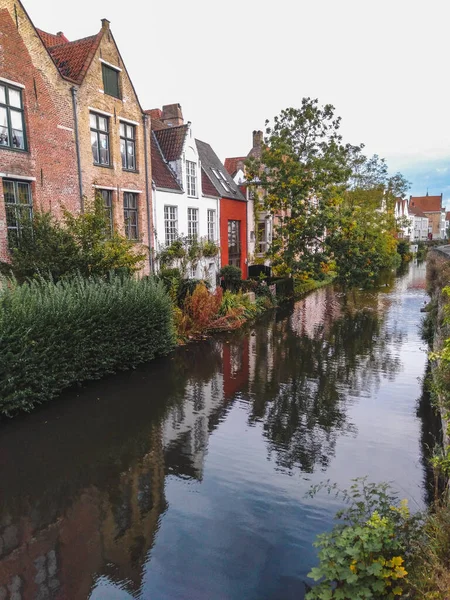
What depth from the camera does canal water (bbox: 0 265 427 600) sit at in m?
4.80

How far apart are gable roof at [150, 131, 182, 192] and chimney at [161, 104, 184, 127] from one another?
283 centimetres

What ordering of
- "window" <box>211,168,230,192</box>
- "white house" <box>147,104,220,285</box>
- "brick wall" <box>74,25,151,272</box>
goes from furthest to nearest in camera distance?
"window" <box>211,168,230,192</box>, "white house" <box>147,104,220,285</box>, "brick wall" <box>74,25,151,272</box>

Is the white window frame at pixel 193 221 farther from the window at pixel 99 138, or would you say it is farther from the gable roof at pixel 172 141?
the window at pixel 99 138

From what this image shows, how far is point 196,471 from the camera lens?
700cm

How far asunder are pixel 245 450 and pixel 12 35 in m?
14.4

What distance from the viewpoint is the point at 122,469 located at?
23.0ft

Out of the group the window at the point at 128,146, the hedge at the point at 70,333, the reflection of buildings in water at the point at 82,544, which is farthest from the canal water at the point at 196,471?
the window at the point at 128,146

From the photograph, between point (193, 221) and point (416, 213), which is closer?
point (193, 221)

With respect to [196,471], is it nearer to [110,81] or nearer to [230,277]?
[110,81]

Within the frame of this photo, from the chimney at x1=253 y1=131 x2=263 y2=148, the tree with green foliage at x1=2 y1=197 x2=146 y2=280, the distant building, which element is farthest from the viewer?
the distant building

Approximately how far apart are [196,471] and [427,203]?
12472 centimetres

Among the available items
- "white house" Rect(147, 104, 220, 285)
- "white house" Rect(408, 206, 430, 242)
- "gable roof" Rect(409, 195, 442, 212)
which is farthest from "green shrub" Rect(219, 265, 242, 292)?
"gable roof" Rect(409, 195, 442, 212)

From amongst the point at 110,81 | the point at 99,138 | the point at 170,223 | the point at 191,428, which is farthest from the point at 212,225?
the point at 191,428

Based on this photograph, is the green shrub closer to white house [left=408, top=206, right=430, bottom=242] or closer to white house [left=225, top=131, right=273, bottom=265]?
white house [left=225, top=131, right=273, bottom=265]
